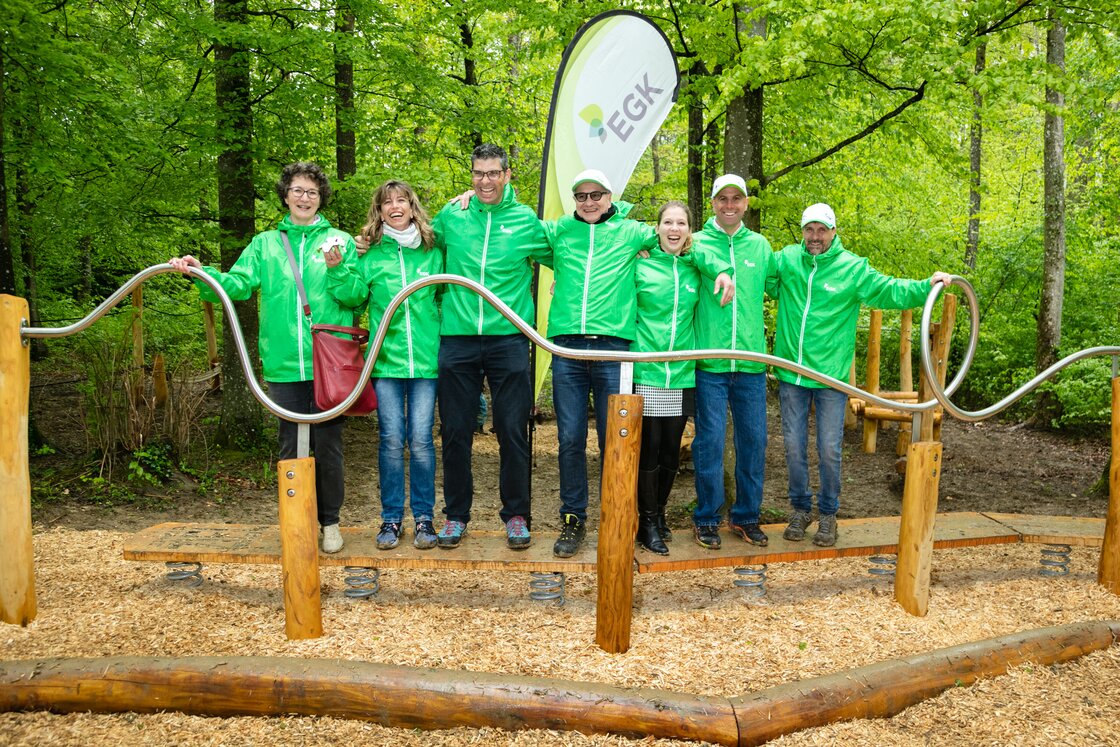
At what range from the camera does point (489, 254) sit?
150 inches

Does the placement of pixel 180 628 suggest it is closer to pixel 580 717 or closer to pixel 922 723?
pixel 580 717

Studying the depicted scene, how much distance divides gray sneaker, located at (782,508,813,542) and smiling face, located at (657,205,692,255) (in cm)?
152

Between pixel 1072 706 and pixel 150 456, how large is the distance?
267 inches

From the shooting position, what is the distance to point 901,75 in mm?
5738

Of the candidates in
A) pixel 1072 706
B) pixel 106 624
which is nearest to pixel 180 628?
pixel 106 624

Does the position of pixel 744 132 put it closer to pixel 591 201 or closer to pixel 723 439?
pixel 591 201

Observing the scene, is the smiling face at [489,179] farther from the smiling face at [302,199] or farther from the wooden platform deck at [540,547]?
the wooden platform deck at [540,547]

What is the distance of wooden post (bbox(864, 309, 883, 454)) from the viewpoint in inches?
355

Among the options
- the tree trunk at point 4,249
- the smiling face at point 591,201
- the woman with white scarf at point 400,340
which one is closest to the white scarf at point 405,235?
the woman with white scarf at point 400,340

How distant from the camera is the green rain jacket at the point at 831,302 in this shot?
4035 millimetres

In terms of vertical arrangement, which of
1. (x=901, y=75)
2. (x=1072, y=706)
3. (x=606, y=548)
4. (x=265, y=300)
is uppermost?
(x=901, y=75)

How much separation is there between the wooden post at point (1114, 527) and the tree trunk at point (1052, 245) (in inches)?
237

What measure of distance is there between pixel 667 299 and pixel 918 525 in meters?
1.58

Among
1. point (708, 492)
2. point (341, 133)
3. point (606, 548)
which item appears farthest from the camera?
point (341, 133)
